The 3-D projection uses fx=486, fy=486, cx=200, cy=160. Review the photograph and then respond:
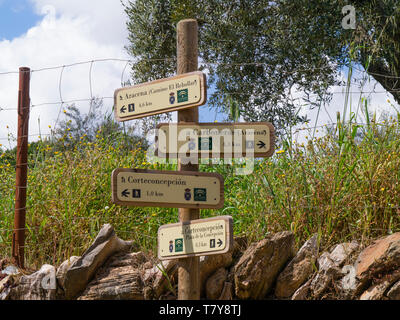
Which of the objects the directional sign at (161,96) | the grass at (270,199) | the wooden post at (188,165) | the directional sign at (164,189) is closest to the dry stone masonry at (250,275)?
the grass at (270,199)

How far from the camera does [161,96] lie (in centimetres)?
322

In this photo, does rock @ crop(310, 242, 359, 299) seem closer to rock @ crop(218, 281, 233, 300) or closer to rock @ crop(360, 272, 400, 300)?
rock @ crop(360, 272, 400, 300)

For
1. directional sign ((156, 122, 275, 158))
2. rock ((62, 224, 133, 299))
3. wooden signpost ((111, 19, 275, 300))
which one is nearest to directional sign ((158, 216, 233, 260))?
wooden signpost ((111, 19, 275, 300))

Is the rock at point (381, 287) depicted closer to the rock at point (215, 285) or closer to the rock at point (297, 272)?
the rock at point (297, 272)

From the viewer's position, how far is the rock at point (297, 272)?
12.3 ft

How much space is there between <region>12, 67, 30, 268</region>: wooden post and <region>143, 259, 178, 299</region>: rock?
4.89ft

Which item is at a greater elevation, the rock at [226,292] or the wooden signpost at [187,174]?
the wooden signpost at [187,174]

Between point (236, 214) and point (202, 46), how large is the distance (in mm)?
7898

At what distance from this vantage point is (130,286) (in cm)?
383

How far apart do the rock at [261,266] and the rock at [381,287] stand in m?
0.68

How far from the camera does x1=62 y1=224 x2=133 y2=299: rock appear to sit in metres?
3.90
